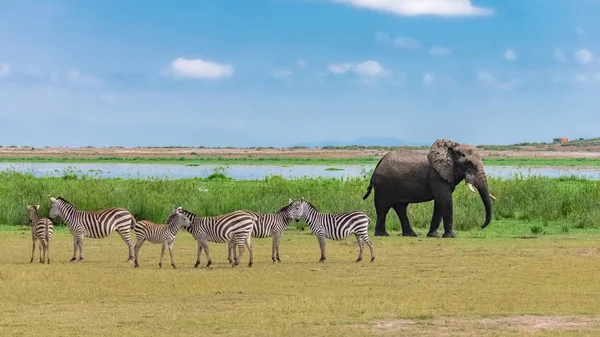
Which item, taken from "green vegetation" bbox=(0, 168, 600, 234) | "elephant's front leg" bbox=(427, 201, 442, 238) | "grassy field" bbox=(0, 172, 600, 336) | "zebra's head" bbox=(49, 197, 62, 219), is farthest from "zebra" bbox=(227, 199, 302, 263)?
"green vegetation" bbox=(0, 168, 600, 234)

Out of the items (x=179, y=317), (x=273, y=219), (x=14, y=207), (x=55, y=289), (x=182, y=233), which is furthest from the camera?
(x=14, y=207)

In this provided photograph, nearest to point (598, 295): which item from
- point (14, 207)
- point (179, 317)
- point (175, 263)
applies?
point (179, 317)

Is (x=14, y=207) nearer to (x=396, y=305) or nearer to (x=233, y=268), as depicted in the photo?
(x=233, y=268)

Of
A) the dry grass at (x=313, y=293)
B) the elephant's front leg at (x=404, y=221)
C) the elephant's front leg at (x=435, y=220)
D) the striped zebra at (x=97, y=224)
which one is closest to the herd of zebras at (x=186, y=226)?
the striped zebra at (x=97, y=224)

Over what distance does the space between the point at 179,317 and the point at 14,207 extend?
16.8 metres

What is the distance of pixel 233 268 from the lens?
1709 cm

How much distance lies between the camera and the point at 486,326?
454 inches

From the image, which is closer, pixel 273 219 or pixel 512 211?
pixel 273 219

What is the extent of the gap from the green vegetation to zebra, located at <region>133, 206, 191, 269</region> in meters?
9.10

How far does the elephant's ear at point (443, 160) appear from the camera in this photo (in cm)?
2377

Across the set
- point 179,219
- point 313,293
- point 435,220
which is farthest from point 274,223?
point 435,220

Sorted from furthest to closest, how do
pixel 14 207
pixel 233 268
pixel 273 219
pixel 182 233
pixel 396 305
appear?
pixel 14 207 < pixel 182 233 < pixel 273 219 < pixel 233 268 < pixel 396 305

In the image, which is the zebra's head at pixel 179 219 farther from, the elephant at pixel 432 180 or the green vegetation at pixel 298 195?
the green vegetation at pixel 298 195

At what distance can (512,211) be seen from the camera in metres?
29.2
